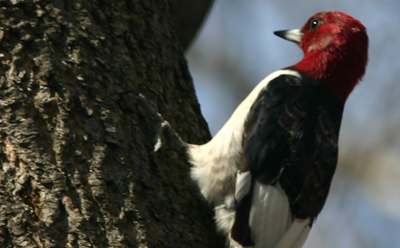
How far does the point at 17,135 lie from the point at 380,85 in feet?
20.2

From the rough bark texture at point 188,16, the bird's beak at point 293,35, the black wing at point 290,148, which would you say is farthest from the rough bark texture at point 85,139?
the bird's beak at point 293,35

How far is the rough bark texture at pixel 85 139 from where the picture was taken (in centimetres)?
246

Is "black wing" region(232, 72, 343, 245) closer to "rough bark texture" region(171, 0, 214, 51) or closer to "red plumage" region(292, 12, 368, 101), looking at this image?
"red plumage" region(292, 12, 368, 101)

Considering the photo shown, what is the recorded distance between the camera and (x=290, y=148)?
3371mm

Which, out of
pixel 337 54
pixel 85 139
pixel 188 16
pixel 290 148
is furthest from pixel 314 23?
pixel 85 139

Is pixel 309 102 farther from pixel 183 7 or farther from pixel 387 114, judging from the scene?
pixel 387 114

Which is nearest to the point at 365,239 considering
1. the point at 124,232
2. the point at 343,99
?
the point at 343,99

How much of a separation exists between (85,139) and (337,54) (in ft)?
6.62

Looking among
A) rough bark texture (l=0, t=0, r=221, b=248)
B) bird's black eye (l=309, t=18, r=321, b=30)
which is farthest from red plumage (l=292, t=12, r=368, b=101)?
rough bark texture (l=0, t=0, r=221, b=248)

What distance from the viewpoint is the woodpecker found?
3260 millimetres

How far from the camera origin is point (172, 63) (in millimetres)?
3408

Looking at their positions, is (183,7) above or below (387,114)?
above

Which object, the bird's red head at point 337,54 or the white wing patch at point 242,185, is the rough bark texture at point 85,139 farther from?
the bird's red head at point 337,54

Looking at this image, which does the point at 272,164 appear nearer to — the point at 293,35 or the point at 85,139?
the point at 85,139
